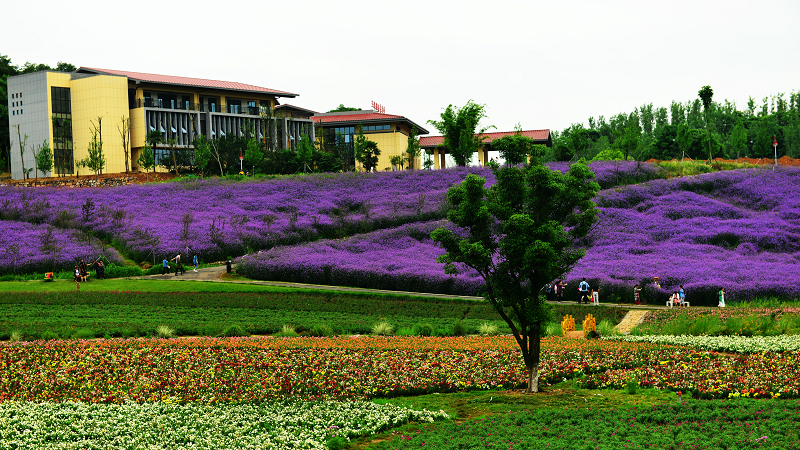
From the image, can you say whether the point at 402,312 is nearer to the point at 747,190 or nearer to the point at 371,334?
the point at 371,334

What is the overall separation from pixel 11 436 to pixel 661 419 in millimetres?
13154

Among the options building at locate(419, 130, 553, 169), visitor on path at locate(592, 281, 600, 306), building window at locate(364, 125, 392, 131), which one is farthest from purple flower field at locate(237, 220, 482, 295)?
building window at locate(364, 125, 392, 131)

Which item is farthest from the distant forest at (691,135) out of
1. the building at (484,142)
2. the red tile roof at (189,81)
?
the red tile roof at (189,81)

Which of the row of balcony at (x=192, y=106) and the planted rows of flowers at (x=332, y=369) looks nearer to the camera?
the planted rows of flowers at (x=332, y=369)

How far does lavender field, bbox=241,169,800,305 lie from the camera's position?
38656 millimetres

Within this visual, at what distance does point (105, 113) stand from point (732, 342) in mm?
90538

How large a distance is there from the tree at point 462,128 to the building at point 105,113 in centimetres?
3466

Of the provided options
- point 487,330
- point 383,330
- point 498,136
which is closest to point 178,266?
point 383,330

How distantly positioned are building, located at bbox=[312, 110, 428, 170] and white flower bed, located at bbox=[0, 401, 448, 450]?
93.3m

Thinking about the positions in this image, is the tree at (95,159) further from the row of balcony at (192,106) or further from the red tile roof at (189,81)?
the red tile roof at (189,81)

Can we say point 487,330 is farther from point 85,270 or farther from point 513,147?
point 85,270

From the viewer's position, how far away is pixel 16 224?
54094mm

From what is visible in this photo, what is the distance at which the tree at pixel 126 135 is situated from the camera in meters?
91.0

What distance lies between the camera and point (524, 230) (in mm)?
16797
